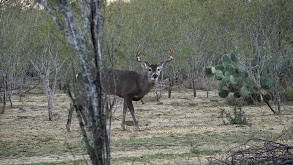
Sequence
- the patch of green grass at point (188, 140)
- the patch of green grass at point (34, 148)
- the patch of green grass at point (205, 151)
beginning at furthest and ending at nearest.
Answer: the patch of green grass at point (188, 140) < the patch of green grass at point (34, 148) < the patch of green grass at point (205, 151)

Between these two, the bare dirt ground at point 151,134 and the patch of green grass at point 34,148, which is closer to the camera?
the bare dirt ground at point 151,134

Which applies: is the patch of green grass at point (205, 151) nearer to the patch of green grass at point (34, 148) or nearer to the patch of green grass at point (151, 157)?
the patch of green grass at point (151, 157)

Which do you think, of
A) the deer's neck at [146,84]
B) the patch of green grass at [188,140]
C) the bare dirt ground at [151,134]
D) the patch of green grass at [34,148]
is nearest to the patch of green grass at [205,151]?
the bare dirt ground at [151,134]

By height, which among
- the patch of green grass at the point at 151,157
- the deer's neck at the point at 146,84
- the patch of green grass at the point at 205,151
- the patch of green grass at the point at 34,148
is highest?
the deer's neck at the point at 146,84

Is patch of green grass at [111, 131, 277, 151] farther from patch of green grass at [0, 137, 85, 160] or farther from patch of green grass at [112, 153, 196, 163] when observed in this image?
patch of green grass at [112, 153, 196, 163]

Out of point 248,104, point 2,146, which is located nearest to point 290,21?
point 248,104

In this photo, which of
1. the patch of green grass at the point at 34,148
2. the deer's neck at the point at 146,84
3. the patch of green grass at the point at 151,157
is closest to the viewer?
the patch of green grass at the point at 151,157

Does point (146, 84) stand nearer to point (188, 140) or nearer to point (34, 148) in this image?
point (188, 140)

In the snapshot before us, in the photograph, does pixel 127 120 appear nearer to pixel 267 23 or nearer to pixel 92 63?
pixel 267 23

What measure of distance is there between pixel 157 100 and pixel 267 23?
7413 mm

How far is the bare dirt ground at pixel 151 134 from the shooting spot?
9.20 meters

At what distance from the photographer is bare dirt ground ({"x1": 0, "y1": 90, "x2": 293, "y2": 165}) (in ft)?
30.2

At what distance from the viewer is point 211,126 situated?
1403 cm

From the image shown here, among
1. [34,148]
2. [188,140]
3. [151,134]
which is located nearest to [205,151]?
[188,140]
